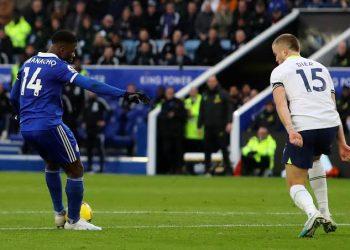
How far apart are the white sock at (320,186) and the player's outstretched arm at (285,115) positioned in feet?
3.03

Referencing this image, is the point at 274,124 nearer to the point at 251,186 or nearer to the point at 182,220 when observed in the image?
the point at 251,186

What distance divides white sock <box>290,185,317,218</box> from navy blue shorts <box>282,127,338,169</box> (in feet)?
0.74

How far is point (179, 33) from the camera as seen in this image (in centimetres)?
2862

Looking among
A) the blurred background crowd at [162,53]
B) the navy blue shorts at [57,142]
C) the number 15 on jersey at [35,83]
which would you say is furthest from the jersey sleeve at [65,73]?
the blurred background crowd at [162,53]

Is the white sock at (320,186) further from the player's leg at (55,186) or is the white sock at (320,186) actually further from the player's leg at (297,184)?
the player's leg at (55,186)

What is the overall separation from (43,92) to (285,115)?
8.44ft

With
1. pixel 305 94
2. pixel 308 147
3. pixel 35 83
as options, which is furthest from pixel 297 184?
pixel 35 83

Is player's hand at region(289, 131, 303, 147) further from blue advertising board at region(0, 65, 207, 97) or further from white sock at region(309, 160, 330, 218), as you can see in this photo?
blue advertising board at region(0, 65, 207, 97)

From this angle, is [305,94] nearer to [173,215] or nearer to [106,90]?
[106,90]

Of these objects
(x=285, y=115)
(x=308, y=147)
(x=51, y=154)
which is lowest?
(x=51, y=154)

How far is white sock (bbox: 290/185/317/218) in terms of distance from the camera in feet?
35.9

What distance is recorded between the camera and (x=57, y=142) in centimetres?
1195

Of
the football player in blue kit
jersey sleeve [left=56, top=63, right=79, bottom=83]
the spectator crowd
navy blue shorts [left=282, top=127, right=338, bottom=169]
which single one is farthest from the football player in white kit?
the spectator crowd

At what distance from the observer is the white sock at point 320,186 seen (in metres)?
11.7
